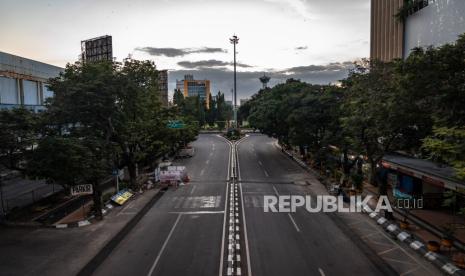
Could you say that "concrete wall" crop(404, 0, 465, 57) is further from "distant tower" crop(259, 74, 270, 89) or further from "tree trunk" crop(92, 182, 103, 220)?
"distant tower" crop(259, 74, 270, 89)

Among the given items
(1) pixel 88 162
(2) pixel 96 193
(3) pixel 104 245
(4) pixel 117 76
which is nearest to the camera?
(3) pixel 104 245

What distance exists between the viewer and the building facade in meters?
33.6

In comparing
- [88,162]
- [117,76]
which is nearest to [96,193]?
[88,162]

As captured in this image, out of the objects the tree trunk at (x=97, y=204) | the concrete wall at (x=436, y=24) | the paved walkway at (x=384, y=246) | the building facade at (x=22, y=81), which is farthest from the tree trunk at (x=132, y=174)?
the concrete wall at (x=436, y=24)

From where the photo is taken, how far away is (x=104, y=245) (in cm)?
1928

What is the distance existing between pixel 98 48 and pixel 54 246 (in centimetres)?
3602

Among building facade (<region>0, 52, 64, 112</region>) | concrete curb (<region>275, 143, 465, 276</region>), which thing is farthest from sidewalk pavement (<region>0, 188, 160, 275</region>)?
concrete curb (<region>275, 143, 465, 276</region>)

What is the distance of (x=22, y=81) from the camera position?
36.8 metres

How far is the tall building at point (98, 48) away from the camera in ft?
158

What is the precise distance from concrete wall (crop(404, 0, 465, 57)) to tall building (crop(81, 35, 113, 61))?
118 ft

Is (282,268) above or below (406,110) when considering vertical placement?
below

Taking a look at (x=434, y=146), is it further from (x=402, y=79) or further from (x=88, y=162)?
(x=88, y=162)

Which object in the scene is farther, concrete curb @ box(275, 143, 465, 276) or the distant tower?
the distant tower

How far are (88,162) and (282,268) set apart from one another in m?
13.2
